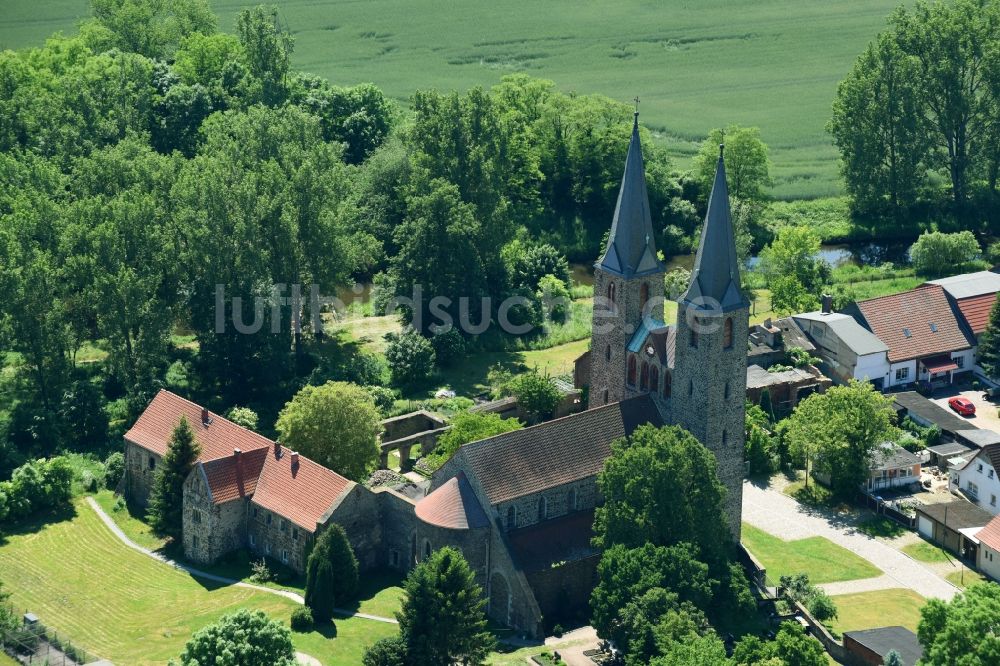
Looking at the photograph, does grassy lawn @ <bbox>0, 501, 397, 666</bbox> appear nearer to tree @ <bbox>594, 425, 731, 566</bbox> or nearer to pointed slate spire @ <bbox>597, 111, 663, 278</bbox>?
tree @ <bbox>594, 425, 731, 566</bbox>

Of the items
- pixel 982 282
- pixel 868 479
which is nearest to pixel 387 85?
pixel 982 282

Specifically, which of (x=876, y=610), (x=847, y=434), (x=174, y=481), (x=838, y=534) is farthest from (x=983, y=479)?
(x=174, y=481)

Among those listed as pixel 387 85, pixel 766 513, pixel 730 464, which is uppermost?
pixel 387 85

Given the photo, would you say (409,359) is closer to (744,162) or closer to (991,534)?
(991,534)

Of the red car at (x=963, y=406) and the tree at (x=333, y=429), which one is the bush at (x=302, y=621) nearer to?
the tree at (x=333, y=429)

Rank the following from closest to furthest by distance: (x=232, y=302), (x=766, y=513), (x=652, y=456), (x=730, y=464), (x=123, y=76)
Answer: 1. (x=652, y=456)
2. (x=730, y=464)
3. (x=766, y=513)
4. (x=232, y=302)
5. (x=123, y=76)

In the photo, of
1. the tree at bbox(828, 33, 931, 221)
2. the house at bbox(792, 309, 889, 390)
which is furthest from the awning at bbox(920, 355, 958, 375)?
the tree at bbox(828, 33, 931, 221)

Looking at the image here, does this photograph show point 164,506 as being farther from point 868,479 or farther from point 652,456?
point 868,479
